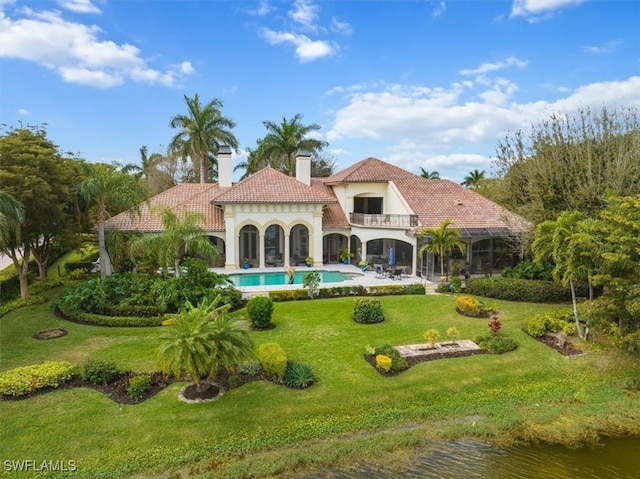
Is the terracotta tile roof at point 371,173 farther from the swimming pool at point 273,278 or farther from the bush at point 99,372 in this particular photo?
the bush at point 99,372

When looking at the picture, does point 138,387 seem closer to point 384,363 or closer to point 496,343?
point 384,363

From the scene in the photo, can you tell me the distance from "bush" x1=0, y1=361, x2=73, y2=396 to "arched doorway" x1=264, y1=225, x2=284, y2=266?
808 inches

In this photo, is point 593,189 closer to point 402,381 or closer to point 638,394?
point 638,394

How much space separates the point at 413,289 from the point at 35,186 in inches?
793

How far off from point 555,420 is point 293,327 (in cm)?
1013

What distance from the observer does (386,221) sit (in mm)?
30734

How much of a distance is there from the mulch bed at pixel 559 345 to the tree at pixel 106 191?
74.0ft

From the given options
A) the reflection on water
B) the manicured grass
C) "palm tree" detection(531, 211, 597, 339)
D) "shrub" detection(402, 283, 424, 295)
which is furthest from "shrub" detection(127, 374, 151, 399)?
"shrub" detection(402, 283, 424, 295)

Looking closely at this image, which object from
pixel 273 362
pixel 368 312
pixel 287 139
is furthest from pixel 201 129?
pixel 273 362

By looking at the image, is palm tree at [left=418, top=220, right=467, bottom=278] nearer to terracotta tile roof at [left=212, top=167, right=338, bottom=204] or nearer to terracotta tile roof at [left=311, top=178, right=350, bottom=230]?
terracotta tile roof at [left=311, top=178, right=350, bottom=230]

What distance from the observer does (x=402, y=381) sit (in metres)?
13.8

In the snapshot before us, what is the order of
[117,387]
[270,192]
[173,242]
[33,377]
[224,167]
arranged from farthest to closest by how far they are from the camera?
[224,167]
[270,192]
[173,242]
[117,387]
[33,377]

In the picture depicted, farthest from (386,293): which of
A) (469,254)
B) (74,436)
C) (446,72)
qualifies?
(74,436)

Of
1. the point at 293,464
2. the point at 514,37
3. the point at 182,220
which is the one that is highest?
the point at 514,37
